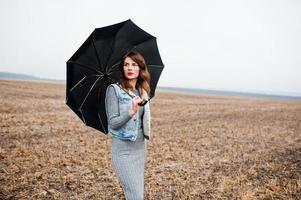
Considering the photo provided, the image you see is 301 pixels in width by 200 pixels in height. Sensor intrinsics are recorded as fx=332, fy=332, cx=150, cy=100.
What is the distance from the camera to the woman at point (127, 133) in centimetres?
376

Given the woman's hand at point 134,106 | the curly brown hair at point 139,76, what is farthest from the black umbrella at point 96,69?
the woman's hand at point 134,106

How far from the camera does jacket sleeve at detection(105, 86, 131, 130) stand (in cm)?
368

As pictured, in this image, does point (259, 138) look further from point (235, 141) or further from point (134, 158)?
point (134, 158)

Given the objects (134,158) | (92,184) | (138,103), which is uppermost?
(138,103)

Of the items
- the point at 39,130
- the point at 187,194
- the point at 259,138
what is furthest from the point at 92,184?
the point at 259,138

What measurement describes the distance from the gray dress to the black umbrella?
73cm

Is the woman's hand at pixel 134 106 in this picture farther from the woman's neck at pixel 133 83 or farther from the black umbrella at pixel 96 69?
the black umbrella at pixel 96 69

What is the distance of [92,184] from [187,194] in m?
2.23

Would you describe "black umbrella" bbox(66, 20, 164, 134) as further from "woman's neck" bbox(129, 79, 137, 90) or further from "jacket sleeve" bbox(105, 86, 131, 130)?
"jacket sleeve" bbox(105, 86, 131, 130)

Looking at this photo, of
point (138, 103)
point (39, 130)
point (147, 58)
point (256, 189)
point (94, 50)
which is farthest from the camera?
point (39, 130)

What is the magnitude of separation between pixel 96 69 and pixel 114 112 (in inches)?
39.0

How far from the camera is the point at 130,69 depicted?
157 inches

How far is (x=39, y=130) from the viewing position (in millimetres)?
14719

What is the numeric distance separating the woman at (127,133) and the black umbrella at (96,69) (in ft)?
1.97
